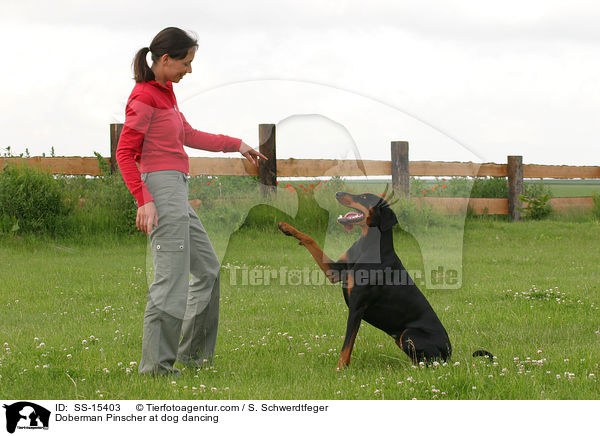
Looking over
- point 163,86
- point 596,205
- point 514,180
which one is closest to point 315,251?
point 163,86

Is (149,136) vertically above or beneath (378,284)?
above

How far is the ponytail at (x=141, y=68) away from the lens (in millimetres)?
4398

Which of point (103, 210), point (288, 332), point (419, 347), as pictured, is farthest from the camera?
point (103, 210)

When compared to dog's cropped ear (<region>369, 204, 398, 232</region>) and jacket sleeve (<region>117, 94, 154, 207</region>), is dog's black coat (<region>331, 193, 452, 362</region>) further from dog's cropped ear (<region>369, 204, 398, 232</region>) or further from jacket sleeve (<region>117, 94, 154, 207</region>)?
jacket sleeve (<region>117, 94, 154, 207</region>)

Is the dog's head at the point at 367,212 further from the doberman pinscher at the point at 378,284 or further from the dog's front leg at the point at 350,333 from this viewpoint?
the dog's front leg at the point at 350,333

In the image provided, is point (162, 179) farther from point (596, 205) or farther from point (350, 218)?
point (596, 205)

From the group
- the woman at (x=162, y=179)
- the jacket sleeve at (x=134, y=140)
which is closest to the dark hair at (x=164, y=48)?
the woman at (x=162, y=179)

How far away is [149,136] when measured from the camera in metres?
4.39

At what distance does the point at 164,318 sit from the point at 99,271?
574 centimetres

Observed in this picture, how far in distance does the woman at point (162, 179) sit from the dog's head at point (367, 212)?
1185 mm

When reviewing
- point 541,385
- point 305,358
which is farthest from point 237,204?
point 541,385

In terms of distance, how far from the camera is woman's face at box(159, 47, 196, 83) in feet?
14.4
